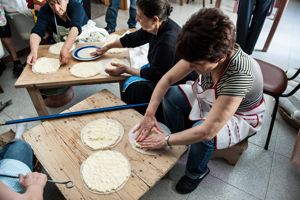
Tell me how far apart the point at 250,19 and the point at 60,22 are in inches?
70.6

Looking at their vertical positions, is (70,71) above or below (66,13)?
below

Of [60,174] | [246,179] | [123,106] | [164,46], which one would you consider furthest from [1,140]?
[246,179]

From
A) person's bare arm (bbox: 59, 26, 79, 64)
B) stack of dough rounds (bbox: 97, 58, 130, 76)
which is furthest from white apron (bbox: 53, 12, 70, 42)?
stack of dough rounds (bbox: 97, 58, 130, 76)

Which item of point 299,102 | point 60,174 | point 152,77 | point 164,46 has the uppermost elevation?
point 164,46

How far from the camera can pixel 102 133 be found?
1160 mm

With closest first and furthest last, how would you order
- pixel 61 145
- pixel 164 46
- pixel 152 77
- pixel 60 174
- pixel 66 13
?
pixel 60 174 → pixel 61 145 → pixel 164 46 → pixel 152 77 → pixel 66 13

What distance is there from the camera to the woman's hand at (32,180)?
938 millimetres

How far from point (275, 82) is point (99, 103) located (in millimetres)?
1195

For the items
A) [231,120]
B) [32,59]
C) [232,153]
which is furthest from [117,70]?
[232,153]

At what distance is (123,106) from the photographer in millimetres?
1306

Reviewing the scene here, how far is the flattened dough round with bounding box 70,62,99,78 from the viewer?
144cm

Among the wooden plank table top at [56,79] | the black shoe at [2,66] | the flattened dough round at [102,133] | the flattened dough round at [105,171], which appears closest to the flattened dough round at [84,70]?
the wooden plank table top at [56,79]

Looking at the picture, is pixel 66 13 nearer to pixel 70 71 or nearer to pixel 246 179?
pixel 70 71

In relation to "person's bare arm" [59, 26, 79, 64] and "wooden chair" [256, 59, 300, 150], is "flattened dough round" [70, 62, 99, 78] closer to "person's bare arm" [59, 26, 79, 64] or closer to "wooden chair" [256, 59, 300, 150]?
"person's bare arm" [59, 26, 79, 64]
